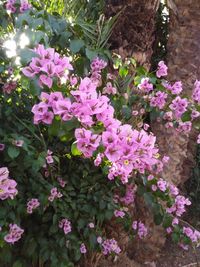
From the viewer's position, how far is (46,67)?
1.37 m

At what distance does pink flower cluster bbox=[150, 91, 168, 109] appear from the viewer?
2.32m

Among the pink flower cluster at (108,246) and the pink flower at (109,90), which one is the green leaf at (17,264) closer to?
the pink flower cluster at (108,246)

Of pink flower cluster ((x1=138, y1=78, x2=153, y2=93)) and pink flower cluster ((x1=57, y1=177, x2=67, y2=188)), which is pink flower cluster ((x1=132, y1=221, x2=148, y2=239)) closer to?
pink flower cluster ((x1=57, y1=177, x2=67, y2=188))

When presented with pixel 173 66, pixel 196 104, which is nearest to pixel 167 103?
pixel 196 104

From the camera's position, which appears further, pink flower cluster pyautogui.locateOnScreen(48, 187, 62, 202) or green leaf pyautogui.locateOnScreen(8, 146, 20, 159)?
pink flower cluster pyautogui.locateOnScreen(48, 187, 62, 202)

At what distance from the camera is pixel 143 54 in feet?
8.91

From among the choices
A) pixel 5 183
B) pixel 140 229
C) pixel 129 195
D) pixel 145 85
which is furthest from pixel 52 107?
pixel 140 229

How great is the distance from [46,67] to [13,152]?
23.8 inches

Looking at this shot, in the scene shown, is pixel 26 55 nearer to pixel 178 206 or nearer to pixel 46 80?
pixel 46 80

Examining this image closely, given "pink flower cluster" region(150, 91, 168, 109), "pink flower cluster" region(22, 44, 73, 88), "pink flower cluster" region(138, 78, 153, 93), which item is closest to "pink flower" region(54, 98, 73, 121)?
"pink flower cluster" region(22, 44, 73, 88)

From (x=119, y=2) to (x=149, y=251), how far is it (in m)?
1.83

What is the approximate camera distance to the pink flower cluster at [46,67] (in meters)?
1.37

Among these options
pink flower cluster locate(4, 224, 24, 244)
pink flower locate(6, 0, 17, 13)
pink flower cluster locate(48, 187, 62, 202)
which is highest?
Result: pink flower locate(6, 0, 17, 13)

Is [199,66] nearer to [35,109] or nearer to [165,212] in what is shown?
[165,212]
